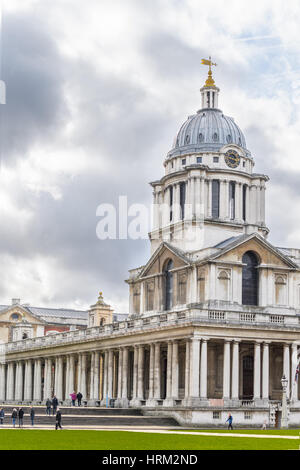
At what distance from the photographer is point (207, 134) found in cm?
8875

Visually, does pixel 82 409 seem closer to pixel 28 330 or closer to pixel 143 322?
pixel 143 322

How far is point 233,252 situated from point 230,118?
19648mm

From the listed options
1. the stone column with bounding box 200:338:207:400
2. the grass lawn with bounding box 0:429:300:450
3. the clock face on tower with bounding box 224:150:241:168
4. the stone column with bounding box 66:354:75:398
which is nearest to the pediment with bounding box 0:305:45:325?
the stone column with bounding box 66:354:75:398

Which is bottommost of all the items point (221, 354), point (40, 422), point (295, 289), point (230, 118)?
point (40, 422)

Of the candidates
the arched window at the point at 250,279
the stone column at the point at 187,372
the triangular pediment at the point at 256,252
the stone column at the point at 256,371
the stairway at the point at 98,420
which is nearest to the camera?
the stairway at the point at 98,420

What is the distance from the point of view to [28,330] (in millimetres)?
127812

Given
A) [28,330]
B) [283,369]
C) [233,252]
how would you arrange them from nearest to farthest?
[283,369] < [233,252] < [28,330]

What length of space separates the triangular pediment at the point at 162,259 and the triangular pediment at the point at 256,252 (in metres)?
3.73

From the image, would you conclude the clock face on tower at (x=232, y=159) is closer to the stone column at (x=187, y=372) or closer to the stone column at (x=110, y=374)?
the stone column at (x=110, y=374)

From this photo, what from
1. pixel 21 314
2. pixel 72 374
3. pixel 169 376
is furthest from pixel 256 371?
pixel 21 314

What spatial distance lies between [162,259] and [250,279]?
925 cm

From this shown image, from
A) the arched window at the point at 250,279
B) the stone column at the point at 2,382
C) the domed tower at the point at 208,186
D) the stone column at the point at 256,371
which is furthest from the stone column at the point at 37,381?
the stone column at the point at 256,371

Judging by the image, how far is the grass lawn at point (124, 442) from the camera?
117 feet
